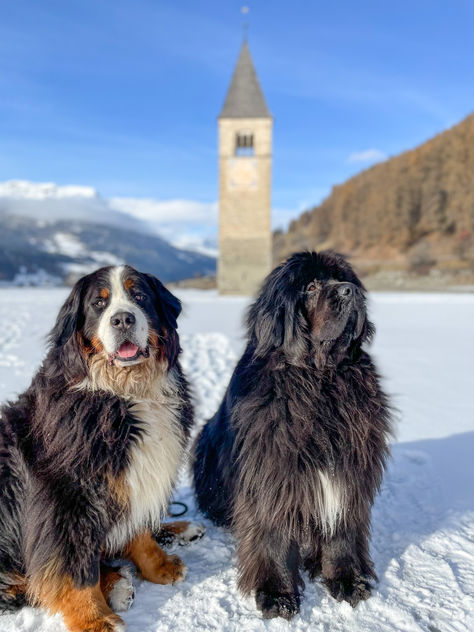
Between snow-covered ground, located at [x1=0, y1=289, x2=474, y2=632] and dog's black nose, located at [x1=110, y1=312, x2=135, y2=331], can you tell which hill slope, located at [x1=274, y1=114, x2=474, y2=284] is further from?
dog's black nose, located at [x1=110, y1=312, x2=135, y2=331]

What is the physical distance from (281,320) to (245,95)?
32978mm

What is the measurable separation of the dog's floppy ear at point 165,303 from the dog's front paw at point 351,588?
5.26ft

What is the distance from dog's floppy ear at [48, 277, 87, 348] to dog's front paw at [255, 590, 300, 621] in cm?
162

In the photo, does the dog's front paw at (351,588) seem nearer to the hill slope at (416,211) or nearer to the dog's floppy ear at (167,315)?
the dog's floppy ear at (167,315)

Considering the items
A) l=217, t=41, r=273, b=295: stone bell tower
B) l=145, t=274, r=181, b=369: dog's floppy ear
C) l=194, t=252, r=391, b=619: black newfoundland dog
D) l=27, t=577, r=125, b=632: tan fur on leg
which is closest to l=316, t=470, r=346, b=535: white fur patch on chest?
l=194, t=252, r=391, b=619: black newfoundland dog

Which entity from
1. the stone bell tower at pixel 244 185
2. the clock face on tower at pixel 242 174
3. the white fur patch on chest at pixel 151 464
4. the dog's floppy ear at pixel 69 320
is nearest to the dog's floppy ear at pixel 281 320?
the white fur patch on chest at pixel 151 464

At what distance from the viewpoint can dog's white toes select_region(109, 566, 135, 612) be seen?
228 centimetres

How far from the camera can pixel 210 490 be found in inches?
118

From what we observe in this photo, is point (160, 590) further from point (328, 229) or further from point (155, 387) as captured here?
point (328, 229)

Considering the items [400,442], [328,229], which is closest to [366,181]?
[328,229]

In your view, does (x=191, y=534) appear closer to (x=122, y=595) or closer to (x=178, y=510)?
(x=178, y=510)

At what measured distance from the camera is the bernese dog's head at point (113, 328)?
2.20m

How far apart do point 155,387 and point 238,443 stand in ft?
1.80

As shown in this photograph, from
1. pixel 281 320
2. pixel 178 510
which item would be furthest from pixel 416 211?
pixel 281 320
